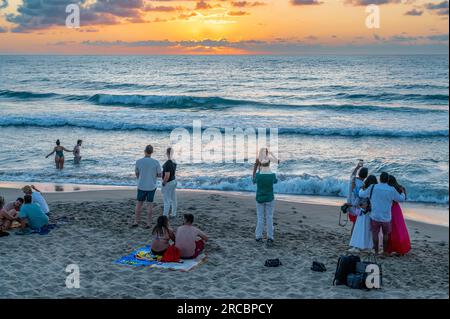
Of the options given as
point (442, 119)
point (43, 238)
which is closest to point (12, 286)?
point (43, 238)

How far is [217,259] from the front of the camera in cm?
973

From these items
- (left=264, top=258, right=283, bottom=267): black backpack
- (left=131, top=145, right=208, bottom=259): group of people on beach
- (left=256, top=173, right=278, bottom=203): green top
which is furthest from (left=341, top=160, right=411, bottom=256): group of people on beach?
(left=131, top=145, right=208, bottom=259): group of people on beach

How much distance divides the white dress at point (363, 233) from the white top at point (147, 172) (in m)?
4.27

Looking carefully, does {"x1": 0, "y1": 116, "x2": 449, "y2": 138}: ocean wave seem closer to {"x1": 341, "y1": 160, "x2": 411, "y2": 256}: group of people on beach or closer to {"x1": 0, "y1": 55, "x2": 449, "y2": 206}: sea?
{"x1": 0, "y1": 55, "x2": 449, "y2": 206}: sea

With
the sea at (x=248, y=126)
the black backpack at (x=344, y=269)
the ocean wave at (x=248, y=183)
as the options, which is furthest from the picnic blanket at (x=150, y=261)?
the sea at (x=248, y=126)

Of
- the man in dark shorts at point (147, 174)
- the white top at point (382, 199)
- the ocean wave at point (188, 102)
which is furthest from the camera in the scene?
the ocean wave at point (188, 102)

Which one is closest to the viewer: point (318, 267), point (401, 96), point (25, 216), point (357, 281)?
point (357, 281)

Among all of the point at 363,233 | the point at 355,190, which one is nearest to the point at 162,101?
the point at 355,190

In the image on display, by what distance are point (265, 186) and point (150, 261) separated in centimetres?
260

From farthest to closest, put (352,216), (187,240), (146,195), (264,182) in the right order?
(146,195) → (352,216) → (264,182) → (187,240)

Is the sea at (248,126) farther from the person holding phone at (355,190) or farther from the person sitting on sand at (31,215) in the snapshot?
the person sitting on sand at (31,215)

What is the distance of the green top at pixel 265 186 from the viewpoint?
9.99 m

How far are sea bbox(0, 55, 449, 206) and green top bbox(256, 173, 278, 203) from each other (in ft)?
21.1

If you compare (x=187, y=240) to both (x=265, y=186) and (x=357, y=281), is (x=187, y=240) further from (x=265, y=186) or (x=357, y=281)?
(x=357, y=281)
